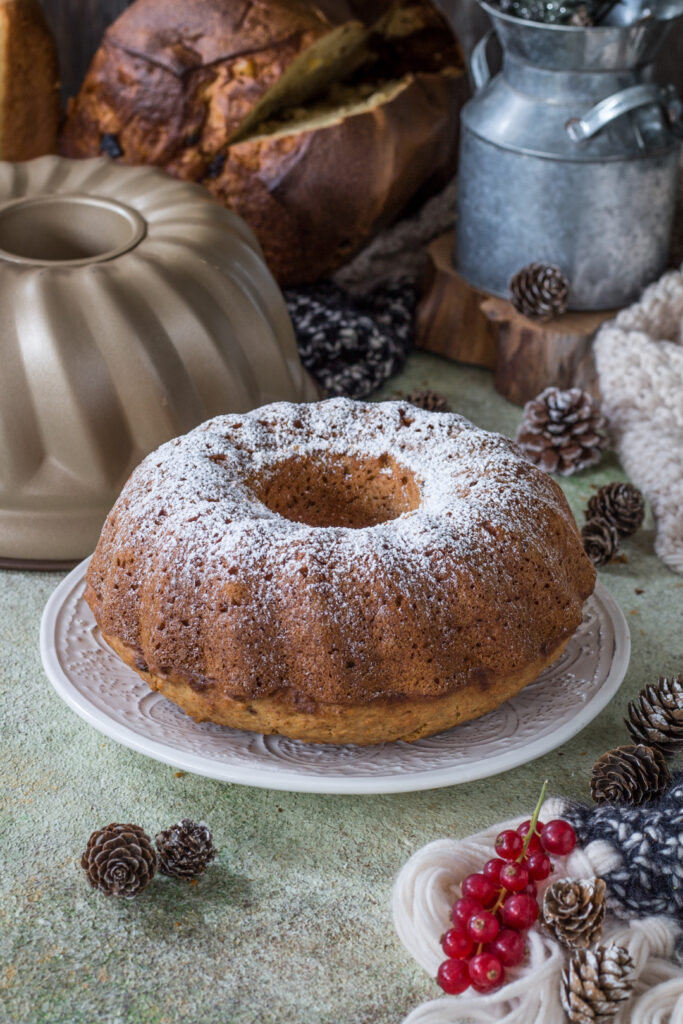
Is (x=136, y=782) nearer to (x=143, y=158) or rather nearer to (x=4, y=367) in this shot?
(x=4, y=367)

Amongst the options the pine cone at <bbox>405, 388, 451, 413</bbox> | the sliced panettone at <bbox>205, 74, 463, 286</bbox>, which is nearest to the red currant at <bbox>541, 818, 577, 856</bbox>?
the pine cone at <bbox>405, 388, 451, 413</bbox>

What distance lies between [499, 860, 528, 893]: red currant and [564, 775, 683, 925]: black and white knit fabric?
6cm

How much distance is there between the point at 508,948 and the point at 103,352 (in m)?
0.74

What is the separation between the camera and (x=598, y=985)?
72 cm

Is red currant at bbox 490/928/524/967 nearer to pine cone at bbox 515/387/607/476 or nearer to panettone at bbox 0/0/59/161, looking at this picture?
pine cone at bbox 515/387/607/476

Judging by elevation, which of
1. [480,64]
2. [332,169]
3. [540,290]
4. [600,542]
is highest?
[480,64]

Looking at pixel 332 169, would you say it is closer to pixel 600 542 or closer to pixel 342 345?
pixel 342 345

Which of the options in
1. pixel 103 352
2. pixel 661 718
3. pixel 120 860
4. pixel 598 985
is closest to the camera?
pixel 598 985

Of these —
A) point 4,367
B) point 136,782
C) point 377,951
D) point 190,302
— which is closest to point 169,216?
point 190,302

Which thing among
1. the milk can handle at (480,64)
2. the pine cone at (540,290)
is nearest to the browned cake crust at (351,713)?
the pine cone at (540,290)

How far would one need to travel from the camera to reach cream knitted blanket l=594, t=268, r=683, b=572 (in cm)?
134

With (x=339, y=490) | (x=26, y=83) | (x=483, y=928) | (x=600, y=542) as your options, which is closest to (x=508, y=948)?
(x=483, y=928)

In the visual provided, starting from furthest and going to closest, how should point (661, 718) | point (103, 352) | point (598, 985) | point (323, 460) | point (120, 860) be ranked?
1. point (103, 352)
2. point (323, 460)
3. point (661, 718)
4. point (120, 860)
5. point (598, 985)

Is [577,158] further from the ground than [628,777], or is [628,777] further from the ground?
[577,158]
